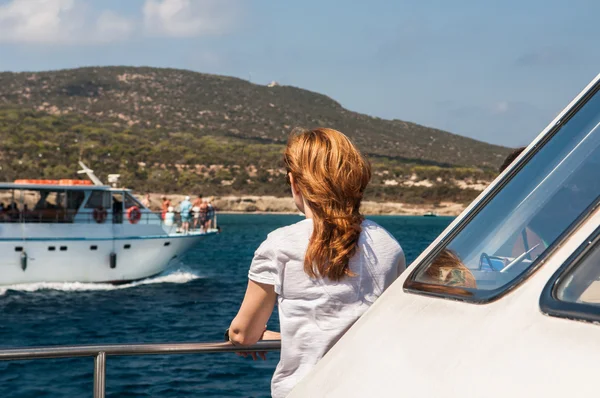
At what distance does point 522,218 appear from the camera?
5.25 ft

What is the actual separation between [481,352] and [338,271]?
0.76 metres

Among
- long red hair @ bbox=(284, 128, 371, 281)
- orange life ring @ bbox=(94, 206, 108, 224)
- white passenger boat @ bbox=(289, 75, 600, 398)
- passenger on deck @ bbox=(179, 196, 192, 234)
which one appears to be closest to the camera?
white passenger boat @ bbox=(289, 75, 600, 398)

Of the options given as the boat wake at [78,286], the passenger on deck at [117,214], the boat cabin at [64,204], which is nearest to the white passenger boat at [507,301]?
the boat cabin at [64,204]

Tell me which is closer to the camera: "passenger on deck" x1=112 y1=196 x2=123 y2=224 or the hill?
"passenger on deck" x1=112 y1=196 x2=123 y2=224

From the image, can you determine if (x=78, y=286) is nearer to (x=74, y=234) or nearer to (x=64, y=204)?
(x=74, y=234)

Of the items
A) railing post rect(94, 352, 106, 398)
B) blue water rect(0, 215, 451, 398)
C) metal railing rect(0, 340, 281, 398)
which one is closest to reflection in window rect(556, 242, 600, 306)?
metal railing rect(0, 340, 281, 398)

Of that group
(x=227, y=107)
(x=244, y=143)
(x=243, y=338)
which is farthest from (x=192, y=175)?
(x=243, y=338)

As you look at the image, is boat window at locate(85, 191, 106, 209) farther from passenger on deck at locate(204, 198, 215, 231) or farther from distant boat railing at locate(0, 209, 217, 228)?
passenger on deck at locate(204, 198, 215, 231)

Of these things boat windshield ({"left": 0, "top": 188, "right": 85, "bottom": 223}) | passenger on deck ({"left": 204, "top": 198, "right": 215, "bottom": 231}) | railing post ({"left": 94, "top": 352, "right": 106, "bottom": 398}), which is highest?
railing post ({"left": 94, "top": 352, "right": 106, "bottom": 398})

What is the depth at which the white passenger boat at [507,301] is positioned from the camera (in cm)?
119

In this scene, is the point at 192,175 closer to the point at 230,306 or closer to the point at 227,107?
the point at 227,107

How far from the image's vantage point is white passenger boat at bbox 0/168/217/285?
2342cm

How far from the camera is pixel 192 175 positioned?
9694 centimetres

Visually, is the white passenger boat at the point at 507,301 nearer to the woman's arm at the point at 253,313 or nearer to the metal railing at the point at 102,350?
the woman's arm at the point at 253,313
